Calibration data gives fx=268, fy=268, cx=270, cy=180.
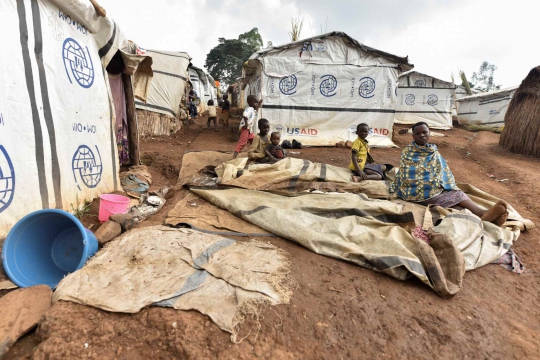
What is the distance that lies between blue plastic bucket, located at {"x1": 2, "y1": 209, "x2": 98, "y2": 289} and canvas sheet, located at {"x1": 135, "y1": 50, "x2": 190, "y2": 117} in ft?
24.1

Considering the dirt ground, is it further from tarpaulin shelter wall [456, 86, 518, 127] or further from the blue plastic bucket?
tarpaulin shelter wall [456, 86, 518, 127]

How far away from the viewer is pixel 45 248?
6.65 ft

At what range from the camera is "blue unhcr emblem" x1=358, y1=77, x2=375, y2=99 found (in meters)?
7.40

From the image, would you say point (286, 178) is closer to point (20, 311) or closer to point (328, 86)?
point (20, 311)

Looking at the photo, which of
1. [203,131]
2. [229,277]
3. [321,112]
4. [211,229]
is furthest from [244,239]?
[203,131]

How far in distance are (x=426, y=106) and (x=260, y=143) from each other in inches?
480

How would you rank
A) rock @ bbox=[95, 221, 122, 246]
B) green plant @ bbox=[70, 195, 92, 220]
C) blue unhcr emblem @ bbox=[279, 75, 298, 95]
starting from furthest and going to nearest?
blue unhcr emblem @ bbox=[279, 75, 298, 95] → green plant @ bbox=[70, 195, 92, 220] → rock @ bbox=[95, 221, 122, 246]

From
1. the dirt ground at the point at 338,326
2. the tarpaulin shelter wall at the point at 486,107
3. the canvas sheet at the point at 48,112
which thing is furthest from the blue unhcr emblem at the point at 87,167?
the tarpaulin shelter wall at the point at 486,107

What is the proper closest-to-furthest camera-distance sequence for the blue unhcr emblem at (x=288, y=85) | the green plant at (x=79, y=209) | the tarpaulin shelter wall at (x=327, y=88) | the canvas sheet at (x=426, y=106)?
the green plant at (x=79, y=209)
the tarpaulin shelter wall at (x=327, y=88)
the blue unhcr emblem at (x=288, y=85)
the canvas sheet at (x=426, y=106)

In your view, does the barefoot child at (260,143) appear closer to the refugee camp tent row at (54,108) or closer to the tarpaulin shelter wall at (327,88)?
the refugee camp tent row at (54,108)

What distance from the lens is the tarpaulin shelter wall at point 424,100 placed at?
13039mm

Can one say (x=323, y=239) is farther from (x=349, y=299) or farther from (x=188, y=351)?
(x=188, y=351)

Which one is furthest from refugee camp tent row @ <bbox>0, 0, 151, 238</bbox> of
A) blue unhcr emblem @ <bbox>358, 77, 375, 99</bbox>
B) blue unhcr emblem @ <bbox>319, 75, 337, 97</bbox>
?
blue unhcr emblem @ <bbox>358, 77, 375, 99</bbox>

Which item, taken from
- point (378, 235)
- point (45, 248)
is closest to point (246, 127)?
point (378, 235)
